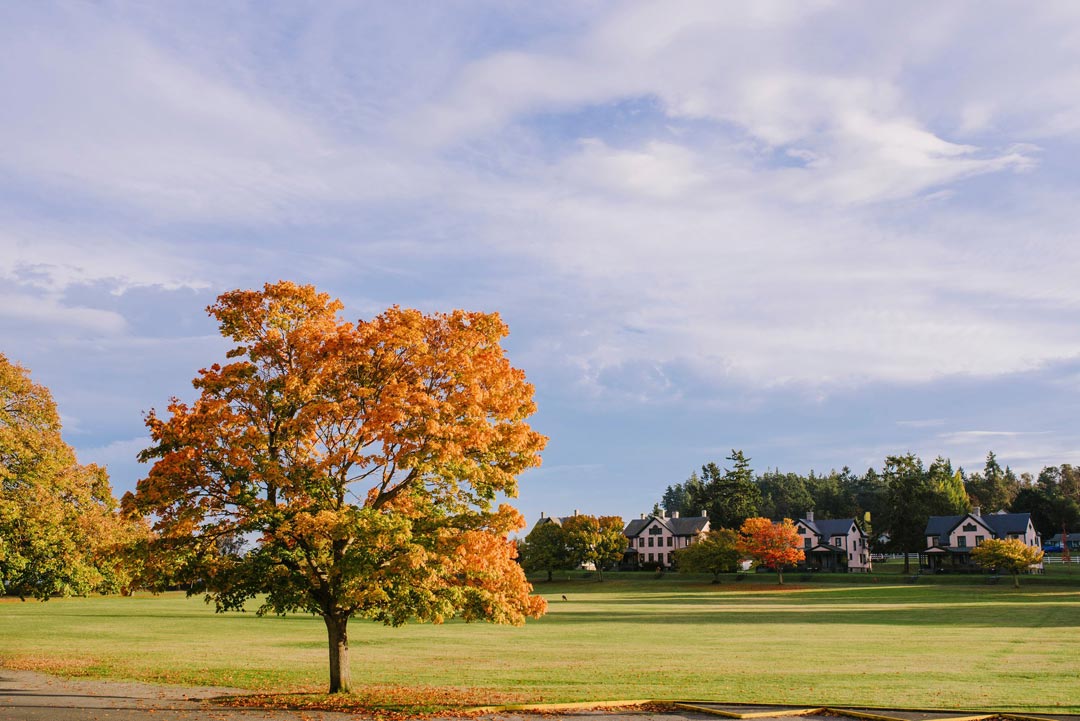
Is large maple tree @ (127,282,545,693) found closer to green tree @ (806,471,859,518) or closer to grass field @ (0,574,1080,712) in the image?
grass field @ (0,574,1080,712)

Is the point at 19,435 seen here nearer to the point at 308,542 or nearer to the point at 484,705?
the point at 308,542

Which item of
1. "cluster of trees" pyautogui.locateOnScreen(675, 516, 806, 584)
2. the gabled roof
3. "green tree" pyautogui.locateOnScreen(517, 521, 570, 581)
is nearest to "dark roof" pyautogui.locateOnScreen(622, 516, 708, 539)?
"green tree" pyautogui.locateOnScreen(517, 521, 570, 581)

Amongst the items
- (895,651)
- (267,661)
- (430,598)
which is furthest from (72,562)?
(895,651)

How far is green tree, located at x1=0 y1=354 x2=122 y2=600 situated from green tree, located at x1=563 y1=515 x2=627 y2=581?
82.9 m

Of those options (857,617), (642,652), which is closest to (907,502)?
(857,617)

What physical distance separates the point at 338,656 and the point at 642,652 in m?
16.2

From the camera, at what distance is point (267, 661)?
3344 centimetres

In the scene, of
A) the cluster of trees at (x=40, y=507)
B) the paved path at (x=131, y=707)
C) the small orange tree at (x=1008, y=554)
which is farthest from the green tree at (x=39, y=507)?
the small orange tree at (x=1008, y=554)

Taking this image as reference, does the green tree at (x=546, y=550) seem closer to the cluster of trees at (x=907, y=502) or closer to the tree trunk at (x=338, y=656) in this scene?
the cluster of trees at (x=907, y=502)

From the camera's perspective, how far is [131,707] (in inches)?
846

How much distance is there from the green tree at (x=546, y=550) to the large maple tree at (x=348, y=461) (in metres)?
95.3

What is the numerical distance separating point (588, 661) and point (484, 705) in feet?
38.2

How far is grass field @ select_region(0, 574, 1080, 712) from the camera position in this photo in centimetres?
2484

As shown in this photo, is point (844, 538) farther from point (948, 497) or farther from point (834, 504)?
point (834, 504)
